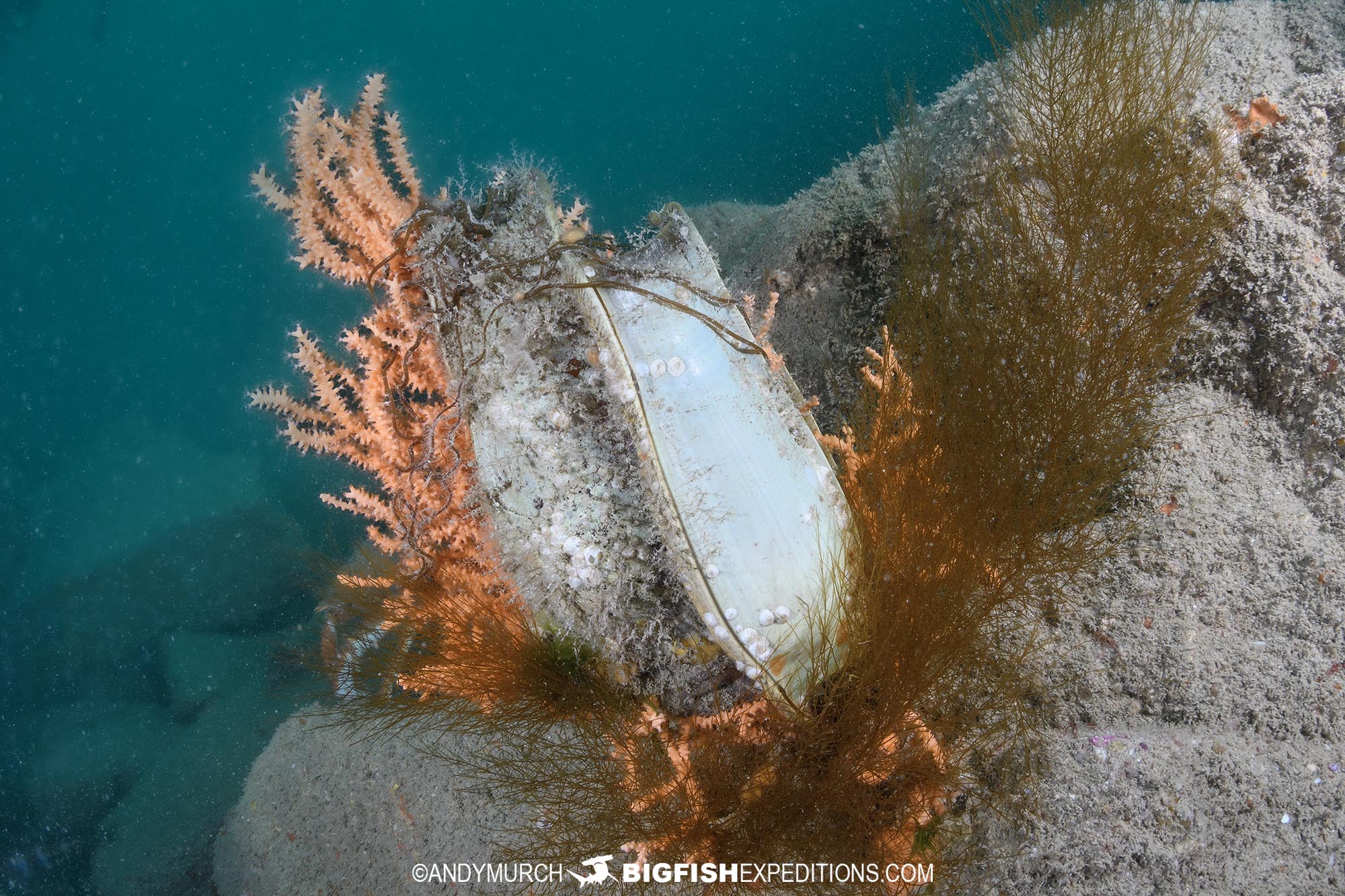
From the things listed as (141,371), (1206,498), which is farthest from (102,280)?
(1206,498)

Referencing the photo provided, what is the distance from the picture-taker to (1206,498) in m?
2.24

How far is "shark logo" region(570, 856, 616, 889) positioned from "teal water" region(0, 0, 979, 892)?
192 centimetres

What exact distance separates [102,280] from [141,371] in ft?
1.61

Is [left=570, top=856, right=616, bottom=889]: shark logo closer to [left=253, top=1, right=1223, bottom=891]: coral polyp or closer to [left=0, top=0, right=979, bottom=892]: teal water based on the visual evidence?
[left=253, top=1, right=1223, bottom=891]: coral polyp

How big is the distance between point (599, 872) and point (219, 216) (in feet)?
11.4

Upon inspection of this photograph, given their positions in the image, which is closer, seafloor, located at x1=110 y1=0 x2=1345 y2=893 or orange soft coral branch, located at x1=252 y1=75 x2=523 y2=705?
seafloor, located at x1=110 y1=0 x2=1345 y2=893

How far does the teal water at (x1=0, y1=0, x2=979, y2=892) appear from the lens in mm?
3129

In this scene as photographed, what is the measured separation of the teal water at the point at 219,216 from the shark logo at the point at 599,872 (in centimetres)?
192

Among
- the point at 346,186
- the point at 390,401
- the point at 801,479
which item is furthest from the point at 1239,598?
the point at 346,186

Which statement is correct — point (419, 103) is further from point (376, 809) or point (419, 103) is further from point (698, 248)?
point (376, 809)

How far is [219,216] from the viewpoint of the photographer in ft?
10.5

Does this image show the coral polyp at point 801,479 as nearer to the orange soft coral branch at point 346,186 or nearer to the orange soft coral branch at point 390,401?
the orange soft coral branch at point 390,401

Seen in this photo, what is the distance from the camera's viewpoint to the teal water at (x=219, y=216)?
10.3 feet

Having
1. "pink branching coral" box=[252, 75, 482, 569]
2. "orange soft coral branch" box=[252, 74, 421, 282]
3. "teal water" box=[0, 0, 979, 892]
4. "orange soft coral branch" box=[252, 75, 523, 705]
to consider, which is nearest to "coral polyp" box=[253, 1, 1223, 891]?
"orange soft coral branch" box=[252, 75, 523, 705]
